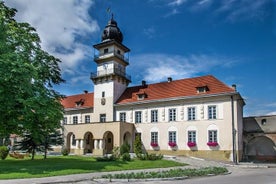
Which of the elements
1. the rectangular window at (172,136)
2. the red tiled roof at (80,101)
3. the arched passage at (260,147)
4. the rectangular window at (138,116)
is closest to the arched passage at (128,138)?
the rectangular window at (138,116)

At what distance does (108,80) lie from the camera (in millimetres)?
36750

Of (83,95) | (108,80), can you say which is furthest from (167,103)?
Result: (83,95)

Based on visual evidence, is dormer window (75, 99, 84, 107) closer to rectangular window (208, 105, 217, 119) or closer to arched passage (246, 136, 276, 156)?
rectangular window (208, 105, 217, 119)

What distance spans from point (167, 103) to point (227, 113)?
279 inches

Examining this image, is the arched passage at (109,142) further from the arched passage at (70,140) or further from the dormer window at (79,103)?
the dormer window at (79,103)

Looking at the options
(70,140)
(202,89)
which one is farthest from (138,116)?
(70,140)

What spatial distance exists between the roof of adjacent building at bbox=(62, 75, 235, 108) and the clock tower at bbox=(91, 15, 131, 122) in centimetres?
137

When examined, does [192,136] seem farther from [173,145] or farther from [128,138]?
[128,138]

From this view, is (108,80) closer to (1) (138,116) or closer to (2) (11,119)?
(1) (138,116)

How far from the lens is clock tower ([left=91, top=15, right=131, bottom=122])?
3628 cm

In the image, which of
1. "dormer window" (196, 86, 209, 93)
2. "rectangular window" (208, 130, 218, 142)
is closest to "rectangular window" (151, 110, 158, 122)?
"dormer window" (196, 86, 209, 93)

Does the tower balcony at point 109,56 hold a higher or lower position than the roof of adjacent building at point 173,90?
higher

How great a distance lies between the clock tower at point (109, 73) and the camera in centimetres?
3628

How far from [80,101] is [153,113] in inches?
511
